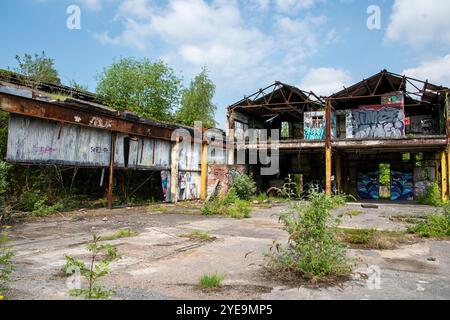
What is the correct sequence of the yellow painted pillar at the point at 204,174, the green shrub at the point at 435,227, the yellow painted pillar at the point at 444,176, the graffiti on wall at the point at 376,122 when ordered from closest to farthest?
the green shrub at the point at 435,227 < the yellow painted pillar at the point at 444,176 < the yellow painted pillar at the point at 204,174 < the graffiti on wall at the point at 376,122

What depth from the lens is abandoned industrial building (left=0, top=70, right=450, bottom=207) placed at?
11336 millimetres

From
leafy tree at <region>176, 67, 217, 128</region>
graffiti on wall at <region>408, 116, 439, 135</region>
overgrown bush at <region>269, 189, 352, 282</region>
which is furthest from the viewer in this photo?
leafy tree at <region>176, 67, 217, 128</region>

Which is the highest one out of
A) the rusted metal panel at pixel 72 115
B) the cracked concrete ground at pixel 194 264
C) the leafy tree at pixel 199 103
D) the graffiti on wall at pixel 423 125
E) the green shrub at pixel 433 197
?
the leafy tree at pixel 199 103

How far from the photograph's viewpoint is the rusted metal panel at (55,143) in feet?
34.3

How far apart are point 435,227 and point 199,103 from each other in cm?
3085

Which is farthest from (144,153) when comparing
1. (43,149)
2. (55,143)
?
(43,149)

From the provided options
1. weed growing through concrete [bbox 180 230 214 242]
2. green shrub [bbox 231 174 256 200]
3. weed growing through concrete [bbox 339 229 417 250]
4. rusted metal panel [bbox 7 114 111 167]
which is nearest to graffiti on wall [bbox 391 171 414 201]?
green shrub [bbox 231 174 256 200]

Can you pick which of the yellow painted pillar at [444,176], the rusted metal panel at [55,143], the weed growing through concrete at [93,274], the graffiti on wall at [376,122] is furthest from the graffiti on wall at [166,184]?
the yellow painted pillar at [444,176]

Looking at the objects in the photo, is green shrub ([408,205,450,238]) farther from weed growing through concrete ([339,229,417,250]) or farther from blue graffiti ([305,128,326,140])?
blue graffiti ([305,128,326,140])

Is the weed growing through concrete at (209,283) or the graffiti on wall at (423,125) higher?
the graffiti on wall at (423,125)

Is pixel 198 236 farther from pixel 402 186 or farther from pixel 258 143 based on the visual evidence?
pixel 402 186

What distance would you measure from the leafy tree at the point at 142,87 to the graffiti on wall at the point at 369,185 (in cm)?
1812

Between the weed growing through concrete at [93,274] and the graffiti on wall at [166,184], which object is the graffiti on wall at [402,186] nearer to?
the graffiti on wall at [166,184]
